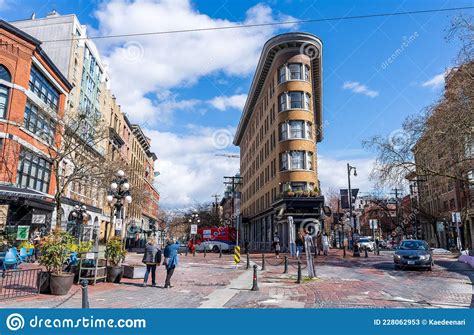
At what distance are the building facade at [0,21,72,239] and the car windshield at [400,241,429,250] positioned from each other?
21.8 metres

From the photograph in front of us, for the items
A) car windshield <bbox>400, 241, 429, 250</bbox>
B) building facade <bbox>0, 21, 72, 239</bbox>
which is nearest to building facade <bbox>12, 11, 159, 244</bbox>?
building facade <bbox>0, 21, 72, 239</bbox>

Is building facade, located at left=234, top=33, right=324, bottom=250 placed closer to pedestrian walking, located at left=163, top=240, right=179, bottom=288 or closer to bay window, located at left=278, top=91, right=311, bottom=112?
bay window, located at left=278, top=91, right=311, bottom=112

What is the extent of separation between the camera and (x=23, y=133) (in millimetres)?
25844

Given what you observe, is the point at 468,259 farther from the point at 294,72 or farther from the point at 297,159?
the point at 294,72

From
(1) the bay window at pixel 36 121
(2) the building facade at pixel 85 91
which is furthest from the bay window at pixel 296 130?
(1) the bay window at pixel 36 121

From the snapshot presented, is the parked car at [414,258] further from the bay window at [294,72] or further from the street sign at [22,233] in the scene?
the bay window at [294,72]

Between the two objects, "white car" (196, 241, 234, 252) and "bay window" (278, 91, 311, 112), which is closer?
"bay window" (278, 91, 311, 112)

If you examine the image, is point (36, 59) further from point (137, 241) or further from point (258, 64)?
point (137, 241)

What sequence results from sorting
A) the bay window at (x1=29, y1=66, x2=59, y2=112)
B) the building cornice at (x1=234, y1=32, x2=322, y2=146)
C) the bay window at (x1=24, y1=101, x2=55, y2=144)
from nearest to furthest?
the bay window at (x1=24, y1=101, x2=55, y2=144) < the bay window at (x1=29, y1=66, x2=59, y2=112) < the building cornice at (x1=234, y1=32, x2=322, y2=146)

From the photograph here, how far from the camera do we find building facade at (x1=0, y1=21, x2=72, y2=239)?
78.4 ft

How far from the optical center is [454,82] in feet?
57.6

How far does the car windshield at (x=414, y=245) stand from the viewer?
19536 mm

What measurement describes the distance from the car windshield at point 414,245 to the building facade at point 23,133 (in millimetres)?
21789

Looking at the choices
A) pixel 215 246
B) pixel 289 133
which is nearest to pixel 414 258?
pixel 289 133
